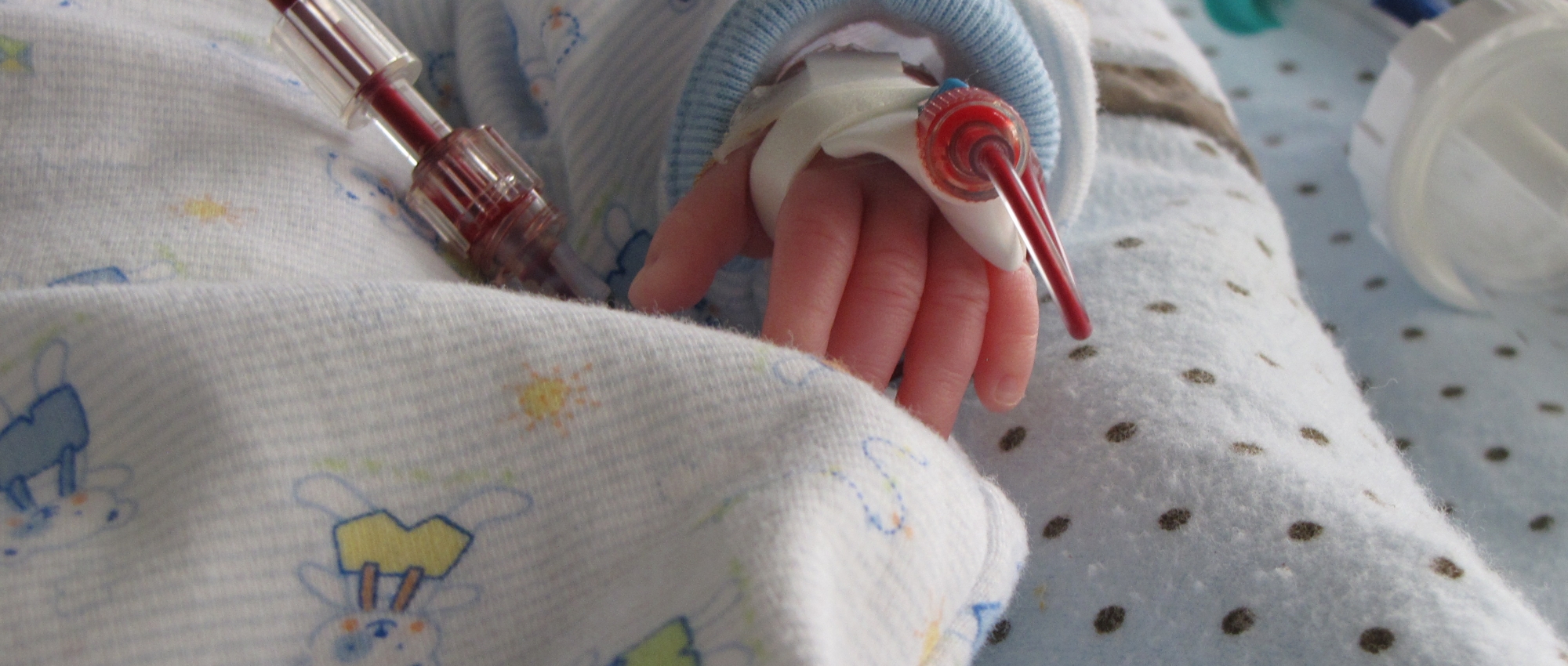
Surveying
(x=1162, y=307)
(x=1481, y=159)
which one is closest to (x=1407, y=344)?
(x=1481, y=159)

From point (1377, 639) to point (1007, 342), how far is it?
0.64 feet

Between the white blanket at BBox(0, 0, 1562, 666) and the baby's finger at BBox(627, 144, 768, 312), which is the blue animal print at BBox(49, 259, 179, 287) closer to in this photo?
the white blanket at BBox(0, 0, 1562, 666)

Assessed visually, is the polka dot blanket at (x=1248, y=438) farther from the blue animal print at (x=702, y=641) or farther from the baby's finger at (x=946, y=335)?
the blue animal print at (x=702, y=641)

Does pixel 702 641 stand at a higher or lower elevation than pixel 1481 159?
lower

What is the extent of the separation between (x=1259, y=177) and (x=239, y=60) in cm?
68

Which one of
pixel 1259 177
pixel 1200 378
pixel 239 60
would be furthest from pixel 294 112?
pixel 1259 177

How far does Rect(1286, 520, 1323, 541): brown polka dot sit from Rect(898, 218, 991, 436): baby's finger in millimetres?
150

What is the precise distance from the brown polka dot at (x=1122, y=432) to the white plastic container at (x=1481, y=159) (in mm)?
355

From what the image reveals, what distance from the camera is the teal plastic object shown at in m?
1.04

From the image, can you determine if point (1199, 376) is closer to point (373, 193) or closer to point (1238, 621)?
point (1238, 621)

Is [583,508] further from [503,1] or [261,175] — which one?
[503,1]

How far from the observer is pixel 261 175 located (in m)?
0.48

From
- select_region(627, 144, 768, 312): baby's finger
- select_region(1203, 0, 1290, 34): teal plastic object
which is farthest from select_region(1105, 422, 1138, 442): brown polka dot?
select_region(1203, 0, 1290, 34): teal plastic object

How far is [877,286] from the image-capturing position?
19.0 inches
